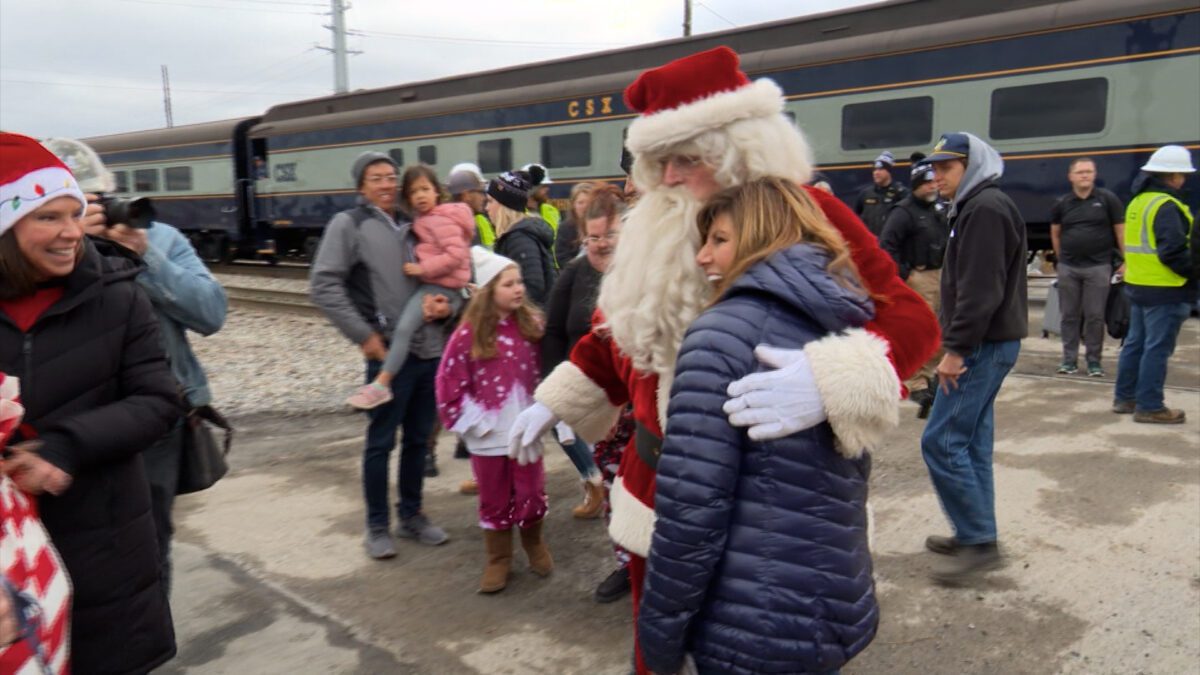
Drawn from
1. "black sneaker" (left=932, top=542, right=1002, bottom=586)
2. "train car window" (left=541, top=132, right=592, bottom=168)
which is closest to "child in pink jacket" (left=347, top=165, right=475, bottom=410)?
"black sneaker" (left=932, top=542, right=1002, bottom=586)

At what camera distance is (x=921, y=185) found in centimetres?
650

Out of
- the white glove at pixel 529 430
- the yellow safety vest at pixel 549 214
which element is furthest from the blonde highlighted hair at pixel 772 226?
the yellow safety vest at pixel 549 214

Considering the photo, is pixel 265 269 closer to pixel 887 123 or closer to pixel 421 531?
pixel 887 123

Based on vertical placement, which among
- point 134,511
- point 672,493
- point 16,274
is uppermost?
point 16,274

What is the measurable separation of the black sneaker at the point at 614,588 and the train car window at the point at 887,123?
8331mm

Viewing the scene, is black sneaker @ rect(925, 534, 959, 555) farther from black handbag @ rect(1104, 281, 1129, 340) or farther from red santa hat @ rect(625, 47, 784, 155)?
black handbag @ rect(1104, 281, 1129, 340)

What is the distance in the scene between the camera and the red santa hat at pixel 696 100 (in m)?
1.88

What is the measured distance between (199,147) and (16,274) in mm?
20814

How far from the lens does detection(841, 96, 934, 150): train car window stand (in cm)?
1012

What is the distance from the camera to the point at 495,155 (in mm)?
14125

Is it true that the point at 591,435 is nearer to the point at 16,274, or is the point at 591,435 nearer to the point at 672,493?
the point at 672,493

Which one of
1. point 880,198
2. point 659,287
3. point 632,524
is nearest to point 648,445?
point 632,524

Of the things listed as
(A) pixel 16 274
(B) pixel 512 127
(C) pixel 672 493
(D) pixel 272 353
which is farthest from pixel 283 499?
(B) pixel 512 127

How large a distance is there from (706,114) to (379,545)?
280 centimetres
